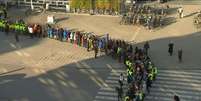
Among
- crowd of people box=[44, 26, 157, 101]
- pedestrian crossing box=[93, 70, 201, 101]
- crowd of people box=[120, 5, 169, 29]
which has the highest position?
crowd of people box=[120, 5, 169, 29]

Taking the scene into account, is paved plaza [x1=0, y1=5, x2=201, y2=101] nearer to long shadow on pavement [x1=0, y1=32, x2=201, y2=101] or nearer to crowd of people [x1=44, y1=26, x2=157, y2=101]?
long shadow on pavement [x1=0, y1=32, x2=201, y2=101]

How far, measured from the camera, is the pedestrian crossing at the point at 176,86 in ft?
125

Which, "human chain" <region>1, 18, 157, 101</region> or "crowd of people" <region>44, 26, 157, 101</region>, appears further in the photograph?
"human chain" <region>1, 18, 157, 101</region>

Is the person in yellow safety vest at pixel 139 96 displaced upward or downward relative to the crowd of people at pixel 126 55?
downward

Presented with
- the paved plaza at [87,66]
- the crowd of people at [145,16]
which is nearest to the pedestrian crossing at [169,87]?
the paved plaza at [87,66]

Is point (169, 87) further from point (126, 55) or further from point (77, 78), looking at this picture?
point (77, 78)

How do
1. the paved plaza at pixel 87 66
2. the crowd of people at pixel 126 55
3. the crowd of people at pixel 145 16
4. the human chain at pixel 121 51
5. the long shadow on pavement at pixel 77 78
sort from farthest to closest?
the crowd of people at pixel 145 16
the paved plaza at pixel 87 66
the long shadow on pavement at pixel 77 78
the human chain at pixel 121 51
the crowd of people at pixel 126 55

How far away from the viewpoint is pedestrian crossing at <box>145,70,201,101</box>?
125ft

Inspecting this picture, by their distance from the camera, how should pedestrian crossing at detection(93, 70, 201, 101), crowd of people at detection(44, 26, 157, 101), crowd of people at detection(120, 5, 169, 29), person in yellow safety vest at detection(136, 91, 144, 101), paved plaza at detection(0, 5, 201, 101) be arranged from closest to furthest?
person in yellow safety vest at detection(136, 91, 144, 101)
crowd of people at detection(44, 26, 157, 101)
pedestrian crossing at detection(93, 70, 201, 101)
paved plaza at detection(0, 5, 201, 101)
crowd of people at detection(120, 5, 169, 29)

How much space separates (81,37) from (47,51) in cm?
310

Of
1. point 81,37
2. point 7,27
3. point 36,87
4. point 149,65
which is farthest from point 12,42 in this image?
point 149,65

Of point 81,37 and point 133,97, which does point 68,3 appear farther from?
point 133,97

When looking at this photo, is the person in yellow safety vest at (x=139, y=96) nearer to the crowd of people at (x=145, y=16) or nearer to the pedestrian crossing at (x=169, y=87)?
the pedestrian crossing at (x=169, y=87)

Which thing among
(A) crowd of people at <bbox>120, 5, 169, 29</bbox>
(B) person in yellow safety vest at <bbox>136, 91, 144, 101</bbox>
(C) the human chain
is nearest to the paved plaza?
(C) the human chain
